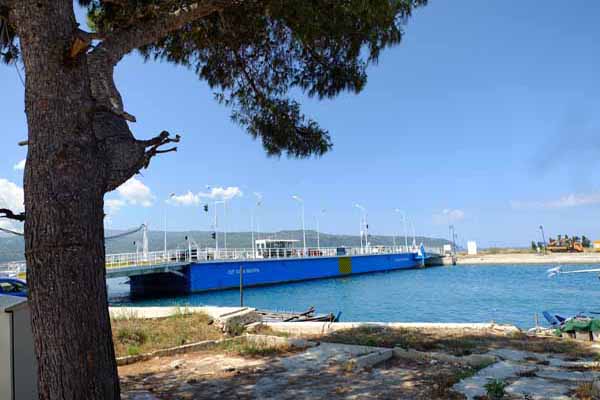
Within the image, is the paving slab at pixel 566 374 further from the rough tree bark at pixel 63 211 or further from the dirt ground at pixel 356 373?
the rough tree bark at pixel 63 211

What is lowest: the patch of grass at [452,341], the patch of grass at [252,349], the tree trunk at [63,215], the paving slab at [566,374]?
the patch of grass at [452,341]

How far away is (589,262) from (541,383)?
4963cm

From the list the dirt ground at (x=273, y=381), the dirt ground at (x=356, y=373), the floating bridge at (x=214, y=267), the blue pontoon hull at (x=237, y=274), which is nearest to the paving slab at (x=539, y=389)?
the dirt ground at (x=356, y=373)

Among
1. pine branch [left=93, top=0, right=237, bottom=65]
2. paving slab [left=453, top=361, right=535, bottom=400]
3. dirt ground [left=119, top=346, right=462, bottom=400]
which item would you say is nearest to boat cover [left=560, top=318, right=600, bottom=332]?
paving slab [left=453, top=361, right=535, bottom=400]

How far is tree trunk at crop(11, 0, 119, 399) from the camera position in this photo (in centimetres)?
241

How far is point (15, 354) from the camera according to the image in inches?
118

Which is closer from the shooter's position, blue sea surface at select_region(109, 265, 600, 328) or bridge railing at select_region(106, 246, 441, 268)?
blue sea surface at select_region(109, 265, 600, 328)

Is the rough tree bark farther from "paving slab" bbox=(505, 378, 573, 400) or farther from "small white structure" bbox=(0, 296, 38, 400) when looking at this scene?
"paving slab" bbox=(505, 378, 573, 400)

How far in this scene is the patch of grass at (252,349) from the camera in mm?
6094

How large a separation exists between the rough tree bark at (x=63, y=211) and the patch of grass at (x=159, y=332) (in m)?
4.05

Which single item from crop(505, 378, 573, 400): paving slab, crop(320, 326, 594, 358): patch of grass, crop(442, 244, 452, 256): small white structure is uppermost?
crop(505, 378, 573, 400): paving slab

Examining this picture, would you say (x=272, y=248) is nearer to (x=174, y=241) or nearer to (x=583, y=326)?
(x=583, y=326)

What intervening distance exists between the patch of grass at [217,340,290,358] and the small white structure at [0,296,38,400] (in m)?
3.26

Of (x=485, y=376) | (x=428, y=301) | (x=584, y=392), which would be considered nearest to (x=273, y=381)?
(x=485, y=376)
